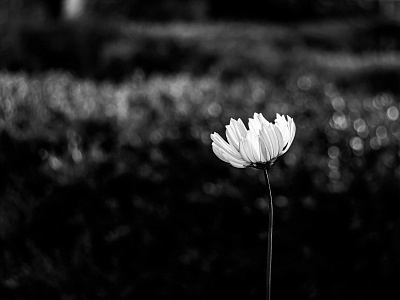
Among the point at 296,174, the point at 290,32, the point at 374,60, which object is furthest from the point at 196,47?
the point at 296,174

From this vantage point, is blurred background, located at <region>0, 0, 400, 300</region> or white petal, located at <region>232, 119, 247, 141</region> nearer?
white petal, located at <region>232, 119, 247, 141</region>

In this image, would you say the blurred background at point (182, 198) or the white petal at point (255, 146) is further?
the blurred background at point (182, 198)

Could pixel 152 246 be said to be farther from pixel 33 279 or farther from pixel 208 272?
pixel 33 279

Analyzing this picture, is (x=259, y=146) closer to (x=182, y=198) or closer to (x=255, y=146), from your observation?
(x=255, y=146)

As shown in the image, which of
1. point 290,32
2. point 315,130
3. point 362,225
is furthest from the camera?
point 290,32

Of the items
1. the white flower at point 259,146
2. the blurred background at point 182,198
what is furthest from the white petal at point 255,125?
the blurred background at point 182,198

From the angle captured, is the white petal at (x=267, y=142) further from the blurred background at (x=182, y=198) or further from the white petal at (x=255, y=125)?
the blurred background at (x=182, y=198)

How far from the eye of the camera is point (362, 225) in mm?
3008

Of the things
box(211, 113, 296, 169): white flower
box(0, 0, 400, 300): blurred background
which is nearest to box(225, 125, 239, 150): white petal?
box(211, 113, 296, 169): white flower

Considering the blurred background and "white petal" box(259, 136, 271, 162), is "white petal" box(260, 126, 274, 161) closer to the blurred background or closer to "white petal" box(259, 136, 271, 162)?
"white petal" box(259, 136, 271, 162)

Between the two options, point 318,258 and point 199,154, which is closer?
point 318,258

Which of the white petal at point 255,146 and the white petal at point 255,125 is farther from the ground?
the white petal at point 255,125

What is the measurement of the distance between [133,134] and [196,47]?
4.20 m

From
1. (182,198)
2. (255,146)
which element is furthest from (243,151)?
(182,198)
